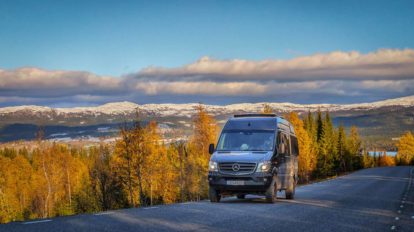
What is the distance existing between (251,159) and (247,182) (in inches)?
34.9

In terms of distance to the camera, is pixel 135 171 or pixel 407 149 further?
pixel 407 149

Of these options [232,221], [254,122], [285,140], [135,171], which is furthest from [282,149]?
[135,171]

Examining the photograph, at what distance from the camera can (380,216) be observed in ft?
52.3

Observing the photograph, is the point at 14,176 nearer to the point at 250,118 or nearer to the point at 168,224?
the point at 250,118

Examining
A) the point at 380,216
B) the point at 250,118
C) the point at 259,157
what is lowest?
the point at 380,216

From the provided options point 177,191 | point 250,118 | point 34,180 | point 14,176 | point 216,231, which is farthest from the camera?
point 14,176

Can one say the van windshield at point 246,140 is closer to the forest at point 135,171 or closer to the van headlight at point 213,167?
the van headlight at point 213,167

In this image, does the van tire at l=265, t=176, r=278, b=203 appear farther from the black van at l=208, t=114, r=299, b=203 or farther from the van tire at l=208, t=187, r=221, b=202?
the van tire at l=208, t=187, r=221, b=202

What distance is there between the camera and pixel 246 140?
68.4ft

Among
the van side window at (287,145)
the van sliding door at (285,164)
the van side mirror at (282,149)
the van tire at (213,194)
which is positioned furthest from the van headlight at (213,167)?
the van side window at (287,145)

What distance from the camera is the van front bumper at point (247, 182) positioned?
63.2 ft

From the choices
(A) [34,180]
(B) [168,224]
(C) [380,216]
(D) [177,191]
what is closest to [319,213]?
(C) [380,216]

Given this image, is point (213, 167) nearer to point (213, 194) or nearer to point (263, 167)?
point (213, 194)

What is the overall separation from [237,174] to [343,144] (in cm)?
9637
